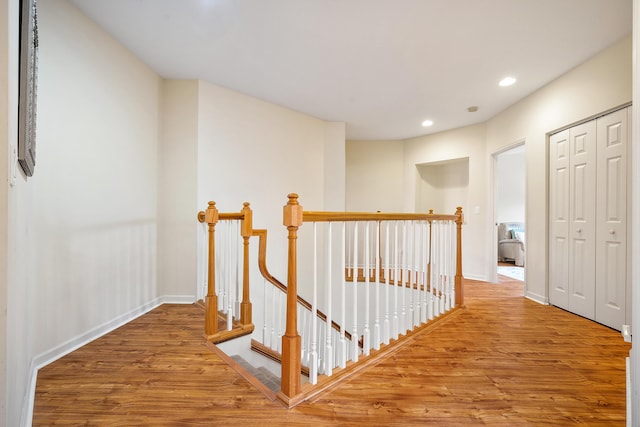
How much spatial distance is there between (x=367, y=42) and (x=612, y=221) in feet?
8.53

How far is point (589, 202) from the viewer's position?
285 cm

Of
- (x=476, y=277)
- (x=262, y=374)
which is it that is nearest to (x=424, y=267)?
(x=262, y=374)

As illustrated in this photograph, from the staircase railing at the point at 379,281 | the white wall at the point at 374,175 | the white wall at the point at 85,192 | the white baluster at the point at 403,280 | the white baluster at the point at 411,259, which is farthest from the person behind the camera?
the white wall at the point at 374,175

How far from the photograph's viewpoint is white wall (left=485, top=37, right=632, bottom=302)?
2.57 metres

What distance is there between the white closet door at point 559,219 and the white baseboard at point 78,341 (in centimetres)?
384

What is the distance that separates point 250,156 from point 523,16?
2900mm

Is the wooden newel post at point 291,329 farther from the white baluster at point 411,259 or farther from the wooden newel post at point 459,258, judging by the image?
the wooden newel post at point 459,258

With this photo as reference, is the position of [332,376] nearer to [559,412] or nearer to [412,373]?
[412,373]

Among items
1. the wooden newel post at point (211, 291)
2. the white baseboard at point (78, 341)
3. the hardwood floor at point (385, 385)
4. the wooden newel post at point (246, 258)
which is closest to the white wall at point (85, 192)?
the white baseboard at point (78, 341)

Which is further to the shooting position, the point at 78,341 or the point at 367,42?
the point at 367,42

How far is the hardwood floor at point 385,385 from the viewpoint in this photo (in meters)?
1.42

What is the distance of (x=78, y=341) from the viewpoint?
220 centimetres

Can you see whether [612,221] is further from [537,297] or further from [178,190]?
[178,190]

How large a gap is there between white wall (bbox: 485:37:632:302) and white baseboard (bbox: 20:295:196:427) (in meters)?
3.83
